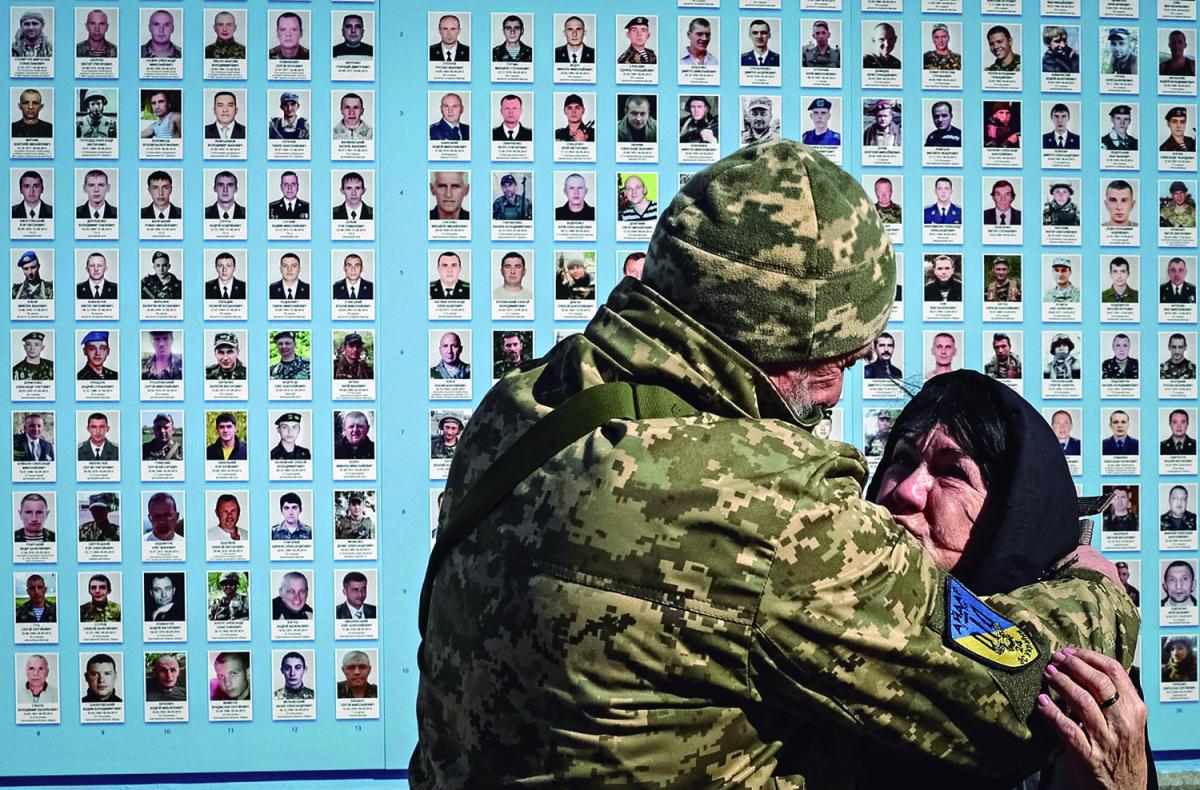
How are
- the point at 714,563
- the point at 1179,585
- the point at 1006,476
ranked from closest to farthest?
the point at 714,563 → the point at 1006,476 → the point at 1179,585

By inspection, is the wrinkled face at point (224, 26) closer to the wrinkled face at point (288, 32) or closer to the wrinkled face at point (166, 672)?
the wrinkled face at point (288, 32)

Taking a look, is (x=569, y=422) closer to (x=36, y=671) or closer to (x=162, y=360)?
(x=162, y=360)

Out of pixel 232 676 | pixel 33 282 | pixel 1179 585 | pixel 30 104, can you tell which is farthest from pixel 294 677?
pixel 1179 585

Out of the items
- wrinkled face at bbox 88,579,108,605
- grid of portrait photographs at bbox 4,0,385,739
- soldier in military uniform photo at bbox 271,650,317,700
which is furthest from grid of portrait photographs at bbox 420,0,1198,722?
wrinkled face at bbox 88,579,108,605

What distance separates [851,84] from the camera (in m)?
2.98

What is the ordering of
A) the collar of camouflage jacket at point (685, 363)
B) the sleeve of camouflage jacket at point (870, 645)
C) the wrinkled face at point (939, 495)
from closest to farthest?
the sleeve of camouflage jacket at point (870, 645)
the collar of camouflage jacket at point (685, 363)
the wrinkled face at point (939, 495)

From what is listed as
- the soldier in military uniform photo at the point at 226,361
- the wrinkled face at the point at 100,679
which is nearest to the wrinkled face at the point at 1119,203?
the soldier in military uniform photo at the point at 226,361

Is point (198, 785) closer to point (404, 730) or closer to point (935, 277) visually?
point (404, 730)

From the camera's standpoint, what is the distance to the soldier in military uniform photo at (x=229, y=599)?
114 inches

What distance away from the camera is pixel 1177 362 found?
10.1 ft

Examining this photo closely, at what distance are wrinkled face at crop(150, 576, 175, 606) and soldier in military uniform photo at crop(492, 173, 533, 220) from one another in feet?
4.28

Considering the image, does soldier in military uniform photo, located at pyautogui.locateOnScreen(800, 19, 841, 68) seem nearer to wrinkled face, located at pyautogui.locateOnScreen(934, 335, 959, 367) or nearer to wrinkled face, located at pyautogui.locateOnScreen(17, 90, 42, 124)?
wrinkled face, located at pyautogui.locateOnScreen(934, 335, 959, 367)

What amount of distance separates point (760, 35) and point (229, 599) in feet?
6.85

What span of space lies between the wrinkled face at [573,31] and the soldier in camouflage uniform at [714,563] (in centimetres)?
160
